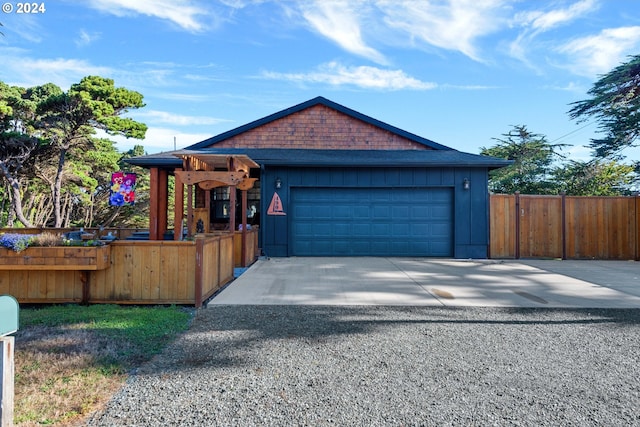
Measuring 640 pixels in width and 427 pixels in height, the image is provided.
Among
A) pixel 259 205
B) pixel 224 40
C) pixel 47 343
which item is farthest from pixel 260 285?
pixel 224 40

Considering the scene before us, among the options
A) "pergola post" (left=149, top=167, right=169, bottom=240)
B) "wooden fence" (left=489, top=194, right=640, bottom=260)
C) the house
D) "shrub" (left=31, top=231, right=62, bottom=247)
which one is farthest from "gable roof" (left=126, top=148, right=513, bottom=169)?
"shrub" (left=31, top=231, right=62, bottom=247)

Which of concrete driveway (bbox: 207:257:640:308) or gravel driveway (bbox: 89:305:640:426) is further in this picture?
concrete driveway (bbox: 207:257:640:308)

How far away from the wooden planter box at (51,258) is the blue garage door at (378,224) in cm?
664

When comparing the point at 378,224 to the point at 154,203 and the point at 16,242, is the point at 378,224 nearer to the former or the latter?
the point at 154,203

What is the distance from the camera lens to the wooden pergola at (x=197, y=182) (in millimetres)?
7895

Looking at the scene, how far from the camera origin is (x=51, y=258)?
202 inches

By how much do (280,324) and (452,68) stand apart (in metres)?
16.5

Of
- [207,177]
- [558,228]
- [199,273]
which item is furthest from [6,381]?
[558,228]

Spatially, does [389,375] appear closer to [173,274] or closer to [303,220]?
[173,274]

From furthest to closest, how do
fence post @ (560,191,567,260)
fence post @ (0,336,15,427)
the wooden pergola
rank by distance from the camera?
1. fence post @ (560,191,567,260)
2. the wooden pergola
3. fence post @ (0,336,15,427)

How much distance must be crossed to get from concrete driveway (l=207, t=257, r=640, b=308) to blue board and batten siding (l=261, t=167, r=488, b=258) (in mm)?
1076

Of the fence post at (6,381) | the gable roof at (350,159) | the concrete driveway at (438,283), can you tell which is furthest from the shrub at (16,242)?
the gable roof at (350,159)

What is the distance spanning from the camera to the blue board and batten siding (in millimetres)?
11273

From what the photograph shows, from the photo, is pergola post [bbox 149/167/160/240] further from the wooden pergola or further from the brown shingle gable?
the brown shingle gable
